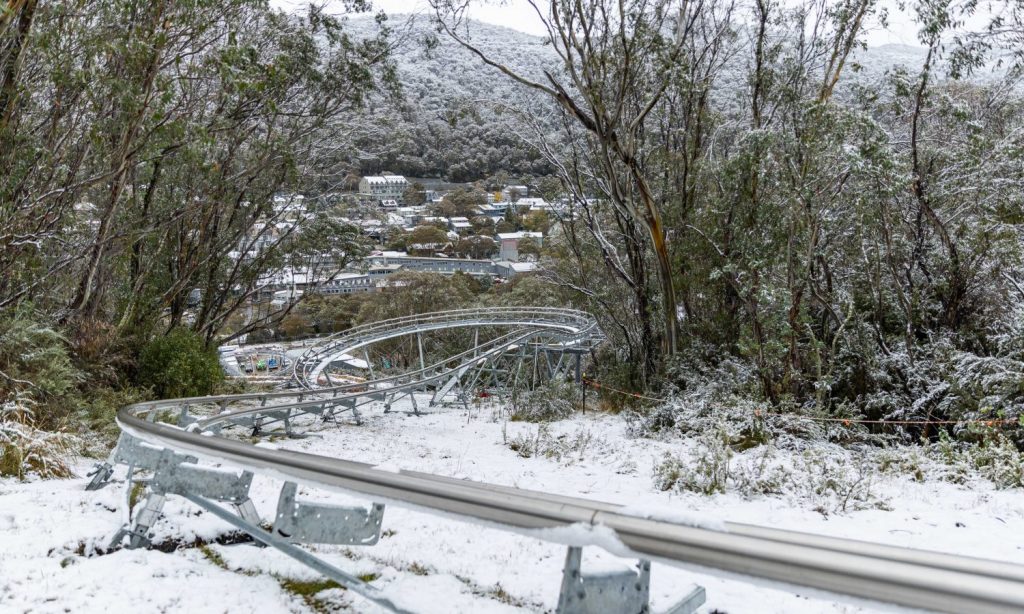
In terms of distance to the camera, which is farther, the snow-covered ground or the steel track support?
the snow-covered ground

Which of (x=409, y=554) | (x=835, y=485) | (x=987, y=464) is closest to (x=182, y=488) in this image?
(x=409, y=554)

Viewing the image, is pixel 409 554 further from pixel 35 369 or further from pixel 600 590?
pixel 35 369

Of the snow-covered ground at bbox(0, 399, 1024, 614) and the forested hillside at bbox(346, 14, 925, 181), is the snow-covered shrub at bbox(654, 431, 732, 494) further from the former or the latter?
the forested hillside at bbox(346, 14, 925, 181)

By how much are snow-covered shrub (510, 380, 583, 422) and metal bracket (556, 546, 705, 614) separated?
1169cm

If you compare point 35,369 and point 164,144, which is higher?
point 164,144

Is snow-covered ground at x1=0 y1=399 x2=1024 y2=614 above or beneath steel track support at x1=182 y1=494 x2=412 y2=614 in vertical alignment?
beneath

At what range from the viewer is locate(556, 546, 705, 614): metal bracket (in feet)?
6.01

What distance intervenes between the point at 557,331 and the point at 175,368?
40.8 feet

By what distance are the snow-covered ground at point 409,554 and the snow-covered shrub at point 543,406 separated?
7.05 m

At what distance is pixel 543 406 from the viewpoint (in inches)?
570

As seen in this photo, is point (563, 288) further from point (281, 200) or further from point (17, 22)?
point (17, 22)

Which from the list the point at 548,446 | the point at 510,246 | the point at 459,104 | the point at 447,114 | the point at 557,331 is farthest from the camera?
the point at 510,246

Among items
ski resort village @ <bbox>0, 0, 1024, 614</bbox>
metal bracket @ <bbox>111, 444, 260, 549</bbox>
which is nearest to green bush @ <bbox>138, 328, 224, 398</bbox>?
ski resort village @ <bbox>0, 0, 1024, 614</bbox>

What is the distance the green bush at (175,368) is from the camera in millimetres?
13070
